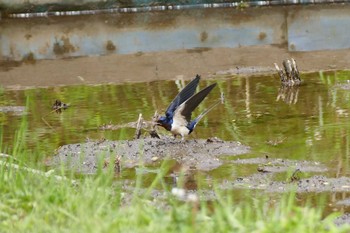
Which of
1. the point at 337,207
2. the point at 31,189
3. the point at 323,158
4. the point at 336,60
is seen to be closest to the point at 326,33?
the point at 336,60

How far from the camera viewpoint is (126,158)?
26.5ft

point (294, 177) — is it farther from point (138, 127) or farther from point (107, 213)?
point (107, 213)

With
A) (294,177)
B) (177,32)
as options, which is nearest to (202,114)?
(294,177)

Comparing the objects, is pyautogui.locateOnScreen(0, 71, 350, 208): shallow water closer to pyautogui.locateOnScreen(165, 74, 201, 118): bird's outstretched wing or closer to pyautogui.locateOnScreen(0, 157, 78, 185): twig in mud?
pyautogui.locateOnScreen(165, 74, 201, 118): bird's outstretched wing

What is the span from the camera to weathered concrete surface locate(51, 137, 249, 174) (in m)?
7.93

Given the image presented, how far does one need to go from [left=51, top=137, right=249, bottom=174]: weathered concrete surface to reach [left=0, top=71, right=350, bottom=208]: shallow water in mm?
129

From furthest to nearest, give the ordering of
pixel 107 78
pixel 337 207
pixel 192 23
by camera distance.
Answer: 1. pixel 192 23
2. pixel 107 78
3. pixel 337 207

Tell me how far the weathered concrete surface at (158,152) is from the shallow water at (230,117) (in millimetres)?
129

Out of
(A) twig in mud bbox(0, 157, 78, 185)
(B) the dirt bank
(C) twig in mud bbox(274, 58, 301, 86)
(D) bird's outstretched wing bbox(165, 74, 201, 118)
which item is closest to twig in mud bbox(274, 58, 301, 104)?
(C) twig in mud bbox(274, 58, 301, 86)

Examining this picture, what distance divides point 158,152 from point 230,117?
4.43 feet

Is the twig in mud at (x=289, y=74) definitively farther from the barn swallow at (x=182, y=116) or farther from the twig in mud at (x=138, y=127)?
the twig in mud at (x=138, y=127)

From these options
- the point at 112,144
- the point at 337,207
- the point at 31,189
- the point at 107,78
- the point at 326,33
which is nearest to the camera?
the point at 31,189

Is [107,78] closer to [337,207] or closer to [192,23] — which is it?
[192,23]

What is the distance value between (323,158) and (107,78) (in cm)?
447
